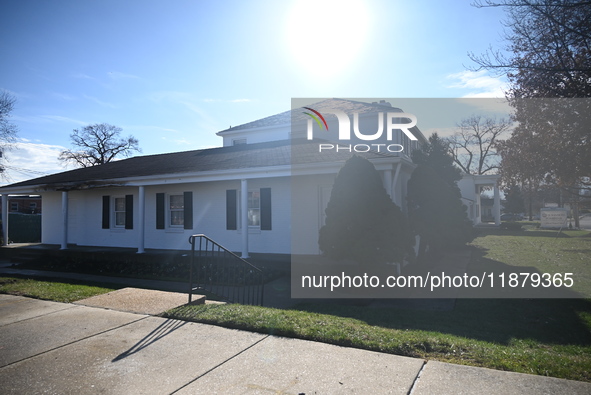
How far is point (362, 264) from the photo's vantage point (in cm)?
883

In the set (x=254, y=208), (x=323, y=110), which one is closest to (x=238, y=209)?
(x=254, y=208)

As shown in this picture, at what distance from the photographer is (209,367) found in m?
3.96

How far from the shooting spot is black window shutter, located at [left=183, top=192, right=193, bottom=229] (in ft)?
47.8

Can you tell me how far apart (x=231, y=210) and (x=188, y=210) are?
1.91 m

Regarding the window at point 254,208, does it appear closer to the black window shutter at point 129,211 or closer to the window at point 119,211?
the black window shutter at point 129,211

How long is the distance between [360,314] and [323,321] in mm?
1487

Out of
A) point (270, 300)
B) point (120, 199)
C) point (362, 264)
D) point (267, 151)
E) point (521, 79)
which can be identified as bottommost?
point (270, 300)

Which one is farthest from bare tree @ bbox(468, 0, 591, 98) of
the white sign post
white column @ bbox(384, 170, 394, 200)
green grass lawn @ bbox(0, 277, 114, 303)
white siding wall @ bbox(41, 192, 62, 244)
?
the white sign post

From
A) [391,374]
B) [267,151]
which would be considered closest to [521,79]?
[267,151]

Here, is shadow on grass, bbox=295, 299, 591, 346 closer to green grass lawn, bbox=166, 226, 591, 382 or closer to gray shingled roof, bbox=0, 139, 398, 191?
green grass lawn, bbox=166, 226, 591, 382

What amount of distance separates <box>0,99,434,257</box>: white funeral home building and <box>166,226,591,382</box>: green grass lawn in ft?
13.8

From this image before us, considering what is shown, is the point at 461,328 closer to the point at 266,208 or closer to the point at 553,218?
the point at 266,208

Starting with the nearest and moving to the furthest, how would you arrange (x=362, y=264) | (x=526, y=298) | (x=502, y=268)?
(x=526, y=298) → (x=362, y=264) → (x=502, y=268)

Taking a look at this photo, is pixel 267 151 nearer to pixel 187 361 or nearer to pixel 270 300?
pixel 270 300
